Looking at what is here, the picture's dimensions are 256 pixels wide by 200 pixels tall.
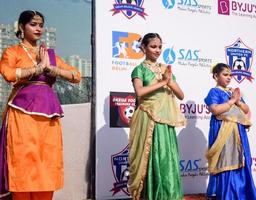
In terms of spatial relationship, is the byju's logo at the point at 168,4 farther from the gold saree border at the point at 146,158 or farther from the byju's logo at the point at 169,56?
the gold saree border at the point at 146,158

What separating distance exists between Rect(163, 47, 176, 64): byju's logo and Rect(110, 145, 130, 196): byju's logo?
113 cm

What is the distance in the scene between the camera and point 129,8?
4.59 meters

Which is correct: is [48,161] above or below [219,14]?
below

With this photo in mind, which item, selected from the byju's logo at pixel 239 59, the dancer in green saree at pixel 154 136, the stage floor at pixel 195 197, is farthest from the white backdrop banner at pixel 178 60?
the dancer in green saree at pixel 154 136

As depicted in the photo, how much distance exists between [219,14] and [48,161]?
3246 mm

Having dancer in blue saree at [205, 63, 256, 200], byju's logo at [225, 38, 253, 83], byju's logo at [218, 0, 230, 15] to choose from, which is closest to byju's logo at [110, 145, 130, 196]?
dancer in blue saree at [205, 63, 256, 200]

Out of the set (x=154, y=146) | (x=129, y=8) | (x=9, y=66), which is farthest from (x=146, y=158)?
(x=129, y=8)

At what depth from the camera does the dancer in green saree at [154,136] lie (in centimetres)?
333

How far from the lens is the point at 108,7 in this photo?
446cm

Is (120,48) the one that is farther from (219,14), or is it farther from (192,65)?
(219,14)

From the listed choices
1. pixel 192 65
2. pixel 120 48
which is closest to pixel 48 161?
pixel 120 48

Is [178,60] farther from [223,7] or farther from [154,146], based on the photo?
[154,146]

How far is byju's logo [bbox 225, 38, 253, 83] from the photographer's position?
17.2ft

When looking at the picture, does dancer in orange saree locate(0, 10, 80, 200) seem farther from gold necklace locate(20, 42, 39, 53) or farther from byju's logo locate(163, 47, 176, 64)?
byju's logo locate(163, 47, 176, 64)
